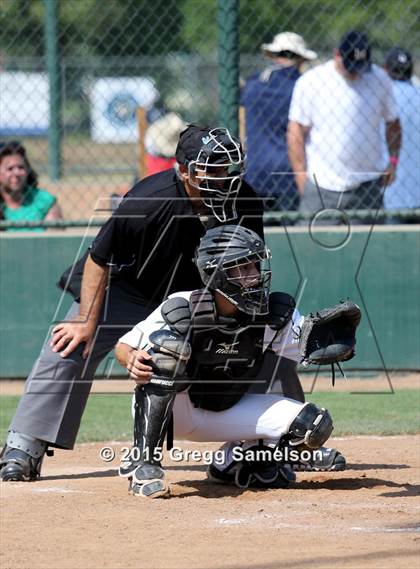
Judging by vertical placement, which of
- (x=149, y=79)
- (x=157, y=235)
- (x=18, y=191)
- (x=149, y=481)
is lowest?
(x=149, y=481)

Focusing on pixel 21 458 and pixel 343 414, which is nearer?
pixel 21 458

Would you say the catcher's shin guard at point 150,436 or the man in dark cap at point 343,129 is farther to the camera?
the man in dark cap at point 343,129

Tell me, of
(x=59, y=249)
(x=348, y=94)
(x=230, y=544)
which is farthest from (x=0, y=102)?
(x=230, y=544)

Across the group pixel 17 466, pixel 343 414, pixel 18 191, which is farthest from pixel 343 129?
pixel 17 466

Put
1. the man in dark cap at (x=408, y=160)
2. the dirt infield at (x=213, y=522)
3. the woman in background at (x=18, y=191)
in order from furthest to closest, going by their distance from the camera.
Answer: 1. the man in dark cap at (x=408, y=160)
2. the woman in background at (x=18, y=191)
3. the dirt infield at (x=213, y=522)

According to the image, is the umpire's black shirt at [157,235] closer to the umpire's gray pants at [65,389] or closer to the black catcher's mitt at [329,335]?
the umpire's gray pants at [65,389]

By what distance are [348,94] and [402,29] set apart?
1436 millimetres

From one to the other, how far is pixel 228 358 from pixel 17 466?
1.20 meters

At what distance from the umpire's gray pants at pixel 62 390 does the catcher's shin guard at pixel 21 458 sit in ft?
0.14

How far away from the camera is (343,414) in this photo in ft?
24.2

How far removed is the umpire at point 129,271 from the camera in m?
5.36

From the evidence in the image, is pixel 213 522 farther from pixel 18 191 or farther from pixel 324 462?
pixel 18 191

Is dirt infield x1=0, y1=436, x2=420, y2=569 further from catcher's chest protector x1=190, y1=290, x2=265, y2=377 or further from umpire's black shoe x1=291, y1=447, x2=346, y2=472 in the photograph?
catcher's chest protector x1=190, y1=290, x2=265, y2=377

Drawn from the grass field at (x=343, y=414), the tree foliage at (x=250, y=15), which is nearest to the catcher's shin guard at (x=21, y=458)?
the grass field at (x=343, y=414)
